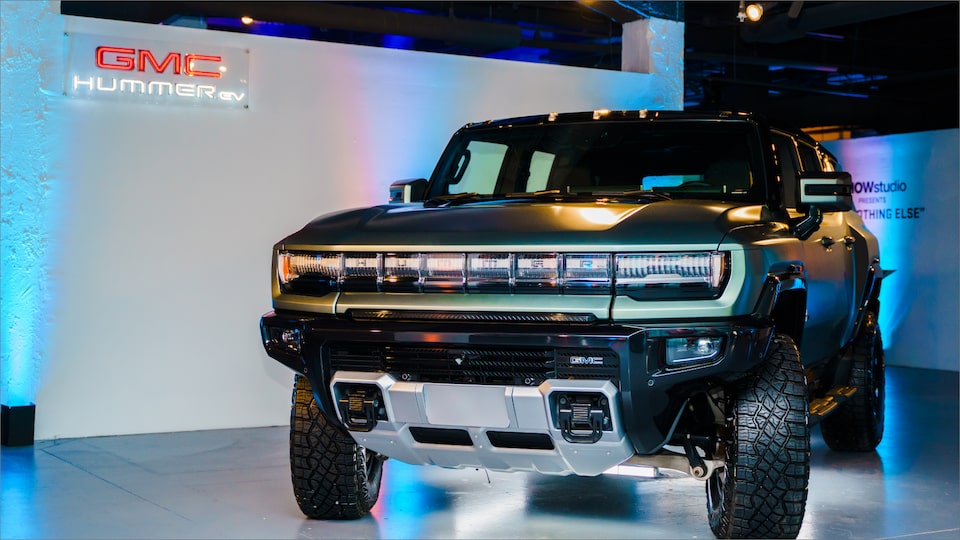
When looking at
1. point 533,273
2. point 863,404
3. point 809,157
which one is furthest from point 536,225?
point 863,404

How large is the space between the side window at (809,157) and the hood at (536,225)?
5.22 feet

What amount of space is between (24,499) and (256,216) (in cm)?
260

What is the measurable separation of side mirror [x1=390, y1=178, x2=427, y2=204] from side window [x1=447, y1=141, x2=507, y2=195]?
135mm

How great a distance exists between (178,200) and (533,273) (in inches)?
145

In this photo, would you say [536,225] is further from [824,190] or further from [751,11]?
[751,11]

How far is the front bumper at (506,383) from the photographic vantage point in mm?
3475

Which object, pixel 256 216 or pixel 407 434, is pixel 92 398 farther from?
pixel 407 434

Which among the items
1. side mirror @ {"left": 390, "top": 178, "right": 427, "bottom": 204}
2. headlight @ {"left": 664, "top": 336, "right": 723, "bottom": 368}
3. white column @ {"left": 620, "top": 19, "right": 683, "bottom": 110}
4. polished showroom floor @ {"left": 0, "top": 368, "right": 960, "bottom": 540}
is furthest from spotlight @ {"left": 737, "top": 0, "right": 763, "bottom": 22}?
headlight @ {"left": 664, "top": 336, "right": 723, "bottom": 368}

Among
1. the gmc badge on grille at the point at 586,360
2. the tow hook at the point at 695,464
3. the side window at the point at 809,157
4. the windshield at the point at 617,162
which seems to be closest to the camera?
the gmc badge on grille at the point at 586,360

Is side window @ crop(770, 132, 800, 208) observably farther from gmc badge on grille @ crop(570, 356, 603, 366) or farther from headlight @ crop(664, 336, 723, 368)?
gmc badge on grille @ crop(570, 356, 603, 366)

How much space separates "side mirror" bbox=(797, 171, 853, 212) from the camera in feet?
14.1

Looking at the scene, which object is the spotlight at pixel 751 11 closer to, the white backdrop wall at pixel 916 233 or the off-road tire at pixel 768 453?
the white backdrop wall at pixel 916 233

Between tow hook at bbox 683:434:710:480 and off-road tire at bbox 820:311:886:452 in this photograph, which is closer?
tow hook at bbox 683:434:710:480

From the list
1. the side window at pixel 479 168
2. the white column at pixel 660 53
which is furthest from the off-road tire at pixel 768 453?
the white column at pixel 660 53
